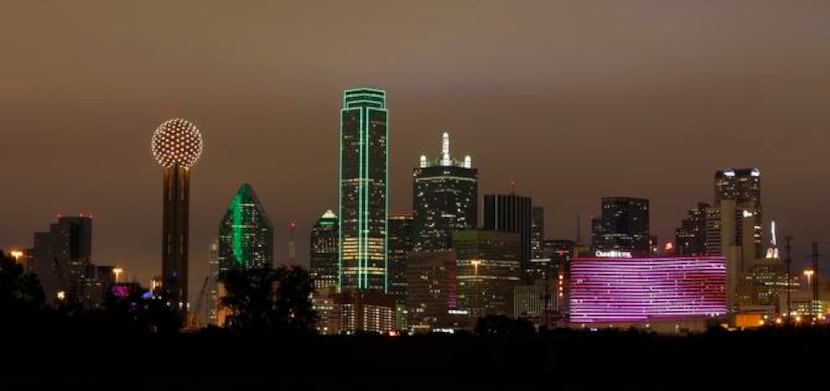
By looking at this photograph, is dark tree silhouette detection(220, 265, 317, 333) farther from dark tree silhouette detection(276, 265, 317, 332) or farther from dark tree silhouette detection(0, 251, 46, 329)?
dark tree silhouette detection(0, 251, 46, 329)

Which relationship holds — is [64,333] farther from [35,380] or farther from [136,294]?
[136,294]

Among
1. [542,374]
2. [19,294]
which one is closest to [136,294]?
[19,294]

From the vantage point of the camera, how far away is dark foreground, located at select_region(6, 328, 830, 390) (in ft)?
257

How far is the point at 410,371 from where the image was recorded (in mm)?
87625

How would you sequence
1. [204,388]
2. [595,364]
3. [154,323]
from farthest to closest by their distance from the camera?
1. [154,323]
2. [595,364]
3. [204,388]

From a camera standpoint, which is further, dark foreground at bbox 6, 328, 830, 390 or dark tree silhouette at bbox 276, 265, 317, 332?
dark tree silhouette at bbox 276, 265, 317, 332

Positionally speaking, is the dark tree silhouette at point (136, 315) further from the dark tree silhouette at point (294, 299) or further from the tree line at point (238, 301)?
the dark tree silhouette at point (294, 299)

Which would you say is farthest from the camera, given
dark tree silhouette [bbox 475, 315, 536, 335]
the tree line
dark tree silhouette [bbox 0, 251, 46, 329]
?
dark tree silhouette [bbox 475, 315, 536, 335]

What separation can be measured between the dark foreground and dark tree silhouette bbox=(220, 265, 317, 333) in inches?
1585

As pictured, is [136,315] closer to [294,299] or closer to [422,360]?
[294,299]

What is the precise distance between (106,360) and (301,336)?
1280cm

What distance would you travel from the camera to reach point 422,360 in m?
90.1

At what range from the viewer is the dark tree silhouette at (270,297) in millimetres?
136587

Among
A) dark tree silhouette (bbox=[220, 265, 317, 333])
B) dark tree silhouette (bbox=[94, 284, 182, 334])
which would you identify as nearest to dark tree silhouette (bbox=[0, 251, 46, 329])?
dark tree silhouette (bbox=[94, 284, 182, 334])
